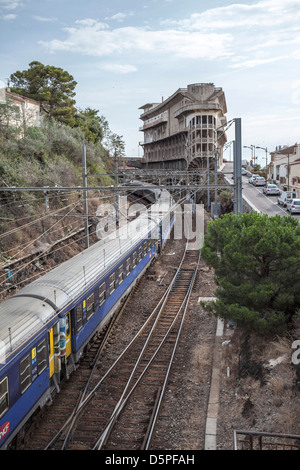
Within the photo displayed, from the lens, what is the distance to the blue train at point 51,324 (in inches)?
326

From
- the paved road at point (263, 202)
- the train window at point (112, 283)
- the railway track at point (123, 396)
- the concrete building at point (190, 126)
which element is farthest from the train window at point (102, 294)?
the concrete building at point (190, 126)

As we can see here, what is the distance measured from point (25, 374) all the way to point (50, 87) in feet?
136

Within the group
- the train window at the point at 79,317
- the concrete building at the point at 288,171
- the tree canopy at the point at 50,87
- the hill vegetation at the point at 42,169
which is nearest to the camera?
the train window at the point at 79,317

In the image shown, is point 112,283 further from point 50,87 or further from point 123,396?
point 50,87

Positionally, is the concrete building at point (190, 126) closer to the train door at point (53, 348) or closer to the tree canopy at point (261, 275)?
the tree canopy at point (261, 275)

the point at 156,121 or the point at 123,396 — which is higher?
the point at 156,121

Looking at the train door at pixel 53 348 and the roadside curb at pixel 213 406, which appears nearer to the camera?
the roadside curb at pixel 213 406

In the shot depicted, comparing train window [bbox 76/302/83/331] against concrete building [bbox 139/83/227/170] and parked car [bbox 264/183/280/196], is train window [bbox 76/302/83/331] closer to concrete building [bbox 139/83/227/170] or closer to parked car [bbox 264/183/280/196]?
concrete building [bbox 139/83/227/170]

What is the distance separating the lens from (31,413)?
9.09 metres

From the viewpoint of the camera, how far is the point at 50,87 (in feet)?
146

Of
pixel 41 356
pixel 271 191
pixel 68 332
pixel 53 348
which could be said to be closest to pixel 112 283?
pixel 68 332

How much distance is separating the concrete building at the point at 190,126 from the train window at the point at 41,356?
3614 centimetres
